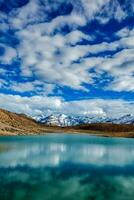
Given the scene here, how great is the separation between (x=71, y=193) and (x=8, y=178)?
9.55 m

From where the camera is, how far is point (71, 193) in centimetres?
3061

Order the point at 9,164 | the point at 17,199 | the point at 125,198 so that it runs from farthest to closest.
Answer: the point at 9,164, the point at 125,198, the point at 17,199

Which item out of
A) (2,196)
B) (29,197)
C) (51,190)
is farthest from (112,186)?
(2,196)

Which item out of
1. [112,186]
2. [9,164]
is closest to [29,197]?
[112,186]

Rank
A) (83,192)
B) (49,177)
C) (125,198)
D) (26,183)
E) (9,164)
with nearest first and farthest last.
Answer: (125,198) < (83,192) < (26,183) < (49,177) < (9,164)

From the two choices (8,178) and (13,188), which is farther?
(8,178)

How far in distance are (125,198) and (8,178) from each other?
14676 millimetres

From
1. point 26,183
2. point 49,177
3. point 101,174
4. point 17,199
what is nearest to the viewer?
point 17,199

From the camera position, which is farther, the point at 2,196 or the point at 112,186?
the point at 112,186

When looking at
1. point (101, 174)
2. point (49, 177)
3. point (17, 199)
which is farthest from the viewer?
point (101, 174)

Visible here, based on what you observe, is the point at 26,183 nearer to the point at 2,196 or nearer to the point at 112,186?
the point at 2,196

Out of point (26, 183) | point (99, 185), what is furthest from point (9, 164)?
point (99, 185)

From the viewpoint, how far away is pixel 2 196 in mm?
27625

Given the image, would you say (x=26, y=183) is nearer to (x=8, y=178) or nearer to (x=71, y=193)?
(x=8, y=178)
